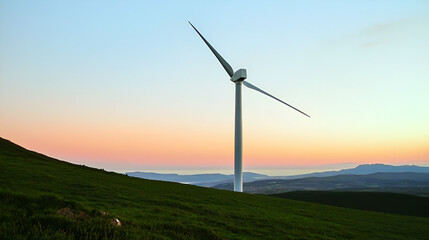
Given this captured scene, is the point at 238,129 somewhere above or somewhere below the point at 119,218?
above

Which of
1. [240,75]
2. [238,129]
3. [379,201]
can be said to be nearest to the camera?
[238,129]

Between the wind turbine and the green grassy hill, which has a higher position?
the wind turbine

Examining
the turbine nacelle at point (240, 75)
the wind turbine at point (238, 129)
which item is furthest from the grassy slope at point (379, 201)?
the turbine nacelle at point (240, 75)

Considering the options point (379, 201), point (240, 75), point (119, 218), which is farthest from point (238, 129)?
point (379, 201)

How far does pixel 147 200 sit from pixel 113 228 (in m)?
16.8

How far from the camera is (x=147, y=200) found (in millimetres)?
27562

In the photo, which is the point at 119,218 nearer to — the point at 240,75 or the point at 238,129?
the point at 238,129

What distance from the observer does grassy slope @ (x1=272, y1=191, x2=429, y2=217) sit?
237ft

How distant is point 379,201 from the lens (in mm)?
81812

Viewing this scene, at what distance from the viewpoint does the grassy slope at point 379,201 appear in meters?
72.3

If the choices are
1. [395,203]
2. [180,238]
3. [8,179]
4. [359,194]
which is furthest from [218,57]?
Answer: [359,194]

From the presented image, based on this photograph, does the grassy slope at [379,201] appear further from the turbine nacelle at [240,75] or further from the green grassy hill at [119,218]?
the turbine nacelle at [240,75]

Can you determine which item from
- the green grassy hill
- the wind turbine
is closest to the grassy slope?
the wind turbine

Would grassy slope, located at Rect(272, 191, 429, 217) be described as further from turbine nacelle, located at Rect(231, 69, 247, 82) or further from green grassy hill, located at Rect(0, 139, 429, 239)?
turbine nacelle, located at Rect(231, 69, 247, 82)
